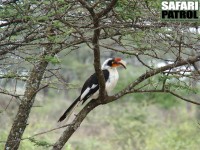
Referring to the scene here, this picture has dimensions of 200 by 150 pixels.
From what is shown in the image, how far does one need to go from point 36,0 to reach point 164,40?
A: 1.11 metres

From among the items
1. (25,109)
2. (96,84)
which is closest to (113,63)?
(96,84)

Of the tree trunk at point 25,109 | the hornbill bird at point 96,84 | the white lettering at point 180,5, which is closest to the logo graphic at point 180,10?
the white lettering at point 180,5

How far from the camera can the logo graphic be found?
13.8 feet

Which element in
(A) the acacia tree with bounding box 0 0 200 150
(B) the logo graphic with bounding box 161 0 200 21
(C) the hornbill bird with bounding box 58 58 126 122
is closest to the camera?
(A) the acacia tree with bounding box 0 0 200 150

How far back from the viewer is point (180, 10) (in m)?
4.29

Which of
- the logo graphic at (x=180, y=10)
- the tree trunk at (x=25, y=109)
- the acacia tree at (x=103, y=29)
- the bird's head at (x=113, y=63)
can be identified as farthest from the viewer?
the bird's head at (x=113, y=63)

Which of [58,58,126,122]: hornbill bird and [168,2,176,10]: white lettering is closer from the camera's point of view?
[168,2,176,10]: white lettering

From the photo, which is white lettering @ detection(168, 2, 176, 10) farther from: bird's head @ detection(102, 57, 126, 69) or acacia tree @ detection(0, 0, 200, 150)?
bird's head @ detection(102, 57, 126, 69)

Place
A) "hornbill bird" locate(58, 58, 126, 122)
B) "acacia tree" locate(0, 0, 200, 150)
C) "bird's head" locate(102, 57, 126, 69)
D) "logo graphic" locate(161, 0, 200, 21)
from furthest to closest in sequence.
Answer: "bird's head" locate(102, 57, 126, 69) < "hornbill bird" locate(58, 58, 126, 122) < "logo graphic" locate(161, 0, 200, 21) < "acacia tree" locate(0, 0, 200, 150)

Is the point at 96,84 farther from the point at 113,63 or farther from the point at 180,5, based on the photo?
the point at 180,5

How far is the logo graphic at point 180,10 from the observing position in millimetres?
4221

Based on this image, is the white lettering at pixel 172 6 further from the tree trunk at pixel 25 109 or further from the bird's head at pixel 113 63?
the tree trunk at pixel 25 109

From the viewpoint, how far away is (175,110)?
2691 cm

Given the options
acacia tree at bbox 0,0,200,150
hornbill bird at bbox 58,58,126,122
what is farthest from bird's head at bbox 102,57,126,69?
acacia tree at bbox 0,0,200,150
